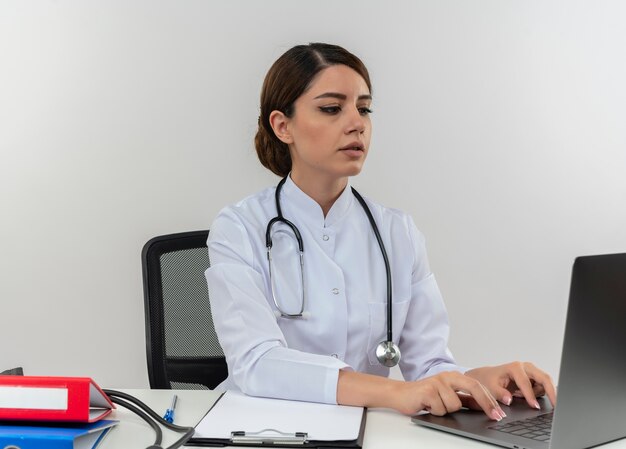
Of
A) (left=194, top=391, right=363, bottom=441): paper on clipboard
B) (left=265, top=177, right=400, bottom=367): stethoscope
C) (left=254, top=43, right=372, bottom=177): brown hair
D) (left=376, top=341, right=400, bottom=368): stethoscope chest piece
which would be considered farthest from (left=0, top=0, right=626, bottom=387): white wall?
(left=194, top=391, right=363, bottom=441): paper on clipboard

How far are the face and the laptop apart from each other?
0.78 m

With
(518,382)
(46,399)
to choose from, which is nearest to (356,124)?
(518,382)

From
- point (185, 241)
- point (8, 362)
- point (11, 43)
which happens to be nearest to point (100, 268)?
point (8, 362)

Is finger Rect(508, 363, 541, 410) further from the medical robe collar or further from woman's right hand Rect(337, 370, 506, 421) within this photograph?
the medical robe collar

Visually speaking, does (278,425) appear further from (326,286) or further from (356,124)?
(356,124)

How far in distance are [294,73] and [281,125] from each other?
13 cm

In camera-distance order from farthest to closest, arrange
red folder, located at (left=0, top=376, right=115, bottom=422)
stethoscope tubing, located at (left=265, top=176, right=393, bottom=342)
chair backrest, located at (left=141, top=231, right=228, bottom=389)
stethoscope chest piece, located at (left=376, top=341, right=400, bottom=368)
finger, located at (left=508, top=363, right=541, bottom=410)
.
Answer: chair backrest, located at (left=141, top=231, right=228, bottom=389) < stethoscope tubing, located at (left=265, top=176, right=393, bottom=342) < stethoscope chest piece, located at (left=376, top=341, right=400, bottom=368) < finger, located at (left=508, top=363, right=541, bottom=410) < red folder, located at (left=0, top=376, right=115, bottom=422)

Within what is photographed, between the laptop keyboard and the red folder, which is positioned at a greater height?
the red folder

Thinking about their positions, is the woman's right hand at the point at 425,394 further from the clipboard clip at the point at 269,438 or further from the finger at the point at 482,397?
the clipboard clip at the point at 269,438

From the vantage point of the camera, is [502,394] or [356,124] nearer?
[502,394]

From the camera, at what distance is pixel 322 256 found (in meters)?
1.81

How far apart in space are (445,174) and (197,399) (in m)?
2.02

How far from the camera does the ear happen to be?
1888 millimetres

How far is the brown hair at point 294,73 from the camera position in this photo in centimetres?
183
